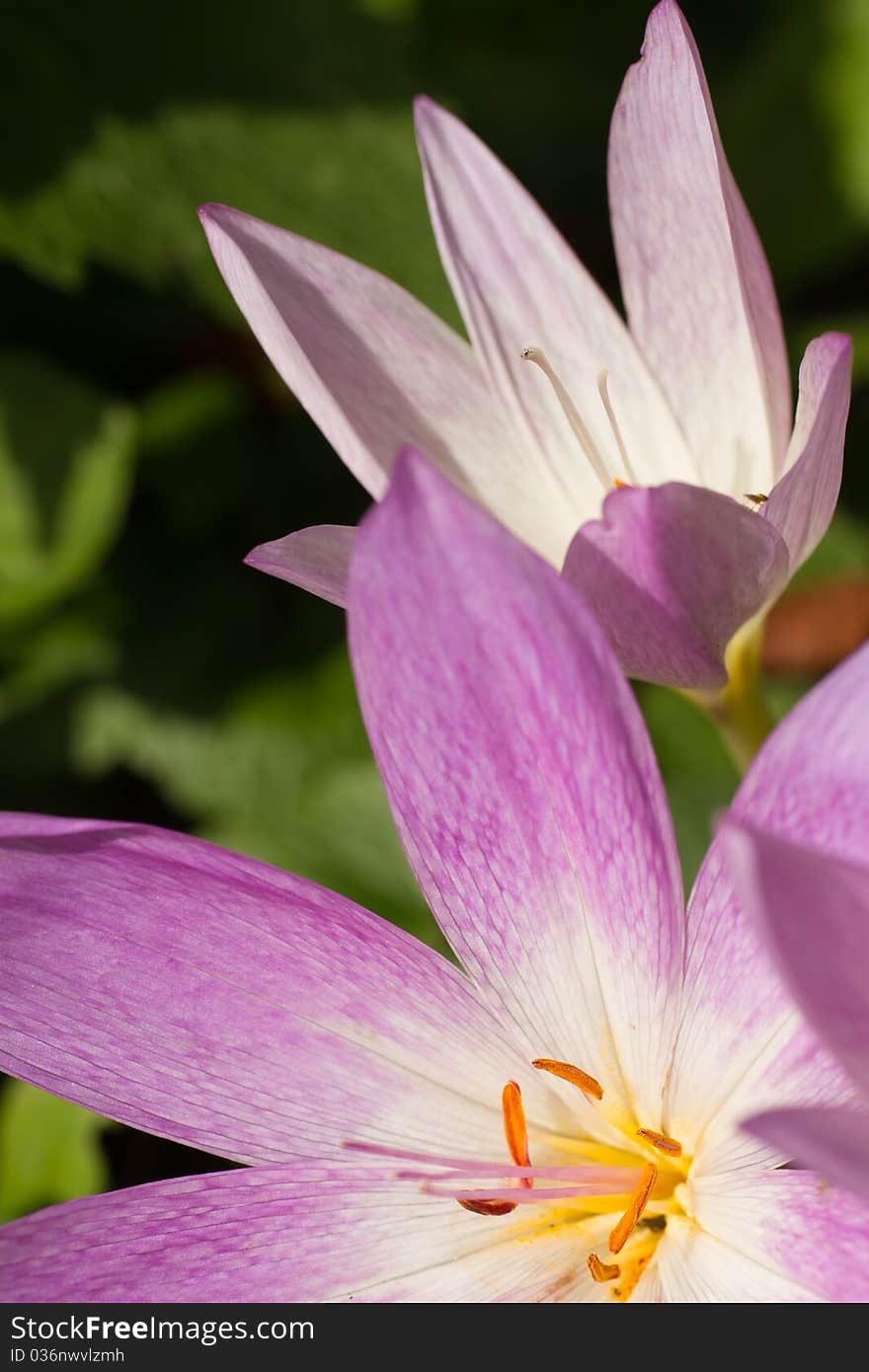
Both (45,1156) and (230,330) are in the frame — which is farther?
(230,330)

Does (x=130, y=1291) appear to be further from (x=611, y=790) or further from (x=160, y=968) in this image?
(x=611, y=790)

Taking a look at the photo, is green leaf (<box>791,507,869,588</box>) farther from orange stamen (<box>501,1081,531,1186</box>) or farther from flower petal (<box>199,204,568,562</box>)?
orange stamen (<box>501,1081,531,1186</box>)

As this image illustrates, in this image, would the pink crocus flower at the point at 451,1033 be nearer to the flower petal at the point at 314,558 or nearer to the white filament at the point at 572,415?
the flower petal at the point at 314,558

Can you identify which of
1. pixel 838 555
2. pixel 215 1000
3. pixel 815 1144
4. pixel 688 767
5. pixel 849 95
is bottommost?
pixel 215 1000

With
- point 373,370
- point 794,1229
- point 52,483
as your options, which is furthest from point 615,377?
point 52,483

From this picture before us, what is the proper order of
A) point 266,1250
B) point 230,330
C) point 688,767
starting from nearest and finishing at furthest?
point 266,1250 → point 688,767 → point 230,330

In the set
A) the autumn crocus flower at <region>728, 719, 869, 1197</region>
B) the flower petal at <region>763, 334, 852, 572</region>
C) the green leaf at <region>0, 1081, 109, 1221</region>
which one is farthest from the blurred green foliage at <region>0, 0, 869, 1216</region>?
the autumn crocus flower at <region>728, 719, 869, 1197</region>

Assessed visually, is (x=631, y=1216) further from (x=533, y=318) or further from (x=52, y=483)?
(x=52, y=483)
